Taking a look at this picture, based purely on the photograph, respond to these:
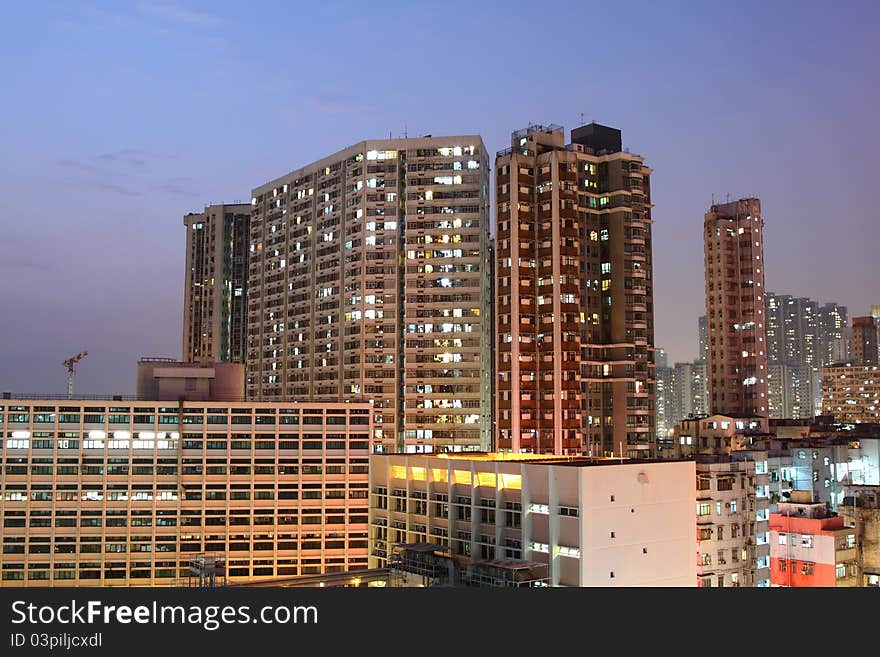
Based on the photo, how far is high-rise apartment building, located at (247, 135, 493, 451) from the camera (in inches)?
5566

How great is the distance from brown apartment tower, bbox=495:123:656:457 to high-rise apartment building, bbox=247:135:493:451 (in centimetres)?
1015

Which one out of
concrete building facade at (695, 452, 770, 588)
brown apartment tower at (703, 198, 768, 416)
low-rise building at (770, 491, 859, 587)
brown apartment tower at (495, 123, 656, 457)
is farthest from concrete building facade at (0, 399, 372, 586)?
brown apartment tower at (703, 198, 768, 416)

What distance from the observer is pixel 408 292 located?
475ft

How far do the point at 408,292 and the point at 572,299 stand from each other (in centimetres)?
2937

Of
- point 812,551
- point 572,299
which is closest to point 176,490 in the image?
point 572,299

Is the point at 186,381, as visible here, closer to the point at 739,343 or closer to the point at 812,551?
the point at 812,551

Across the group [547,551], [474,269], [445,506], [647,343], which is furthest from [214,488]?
[647,343]

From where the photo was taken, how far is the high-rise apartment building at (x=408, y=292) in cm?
14138

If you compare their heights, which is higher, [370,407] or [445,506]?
[370,407]

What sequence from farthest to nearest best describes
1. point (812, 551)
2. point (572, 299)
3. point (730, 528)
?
point (572, 299) < point (812, 551) < point (730, 528)

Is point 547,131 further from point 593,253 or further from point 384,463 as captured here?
point 384,463

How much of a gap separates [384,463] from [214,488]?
18.7 m

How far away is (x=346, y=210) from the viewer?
154 meters
